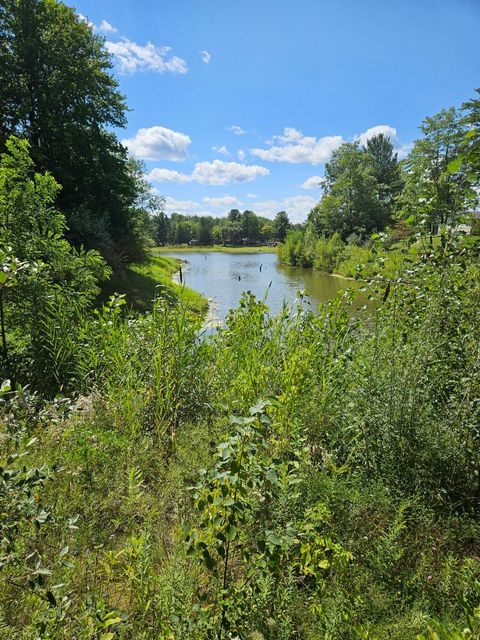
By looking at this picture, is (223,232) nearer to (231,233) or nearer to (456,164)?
(231,233)

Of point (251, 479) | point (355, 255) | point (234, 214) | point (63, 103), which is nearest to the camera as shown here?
point (251, 479)

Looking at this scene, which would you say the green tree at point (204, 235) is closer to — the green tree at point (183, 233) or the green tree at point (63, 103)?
the green tree at point (183, 233)

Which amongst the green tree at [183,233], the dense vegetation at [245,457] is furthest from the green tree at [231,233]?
the dense vegetation at [245,457]

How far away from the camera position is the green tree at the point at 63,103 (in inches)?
627

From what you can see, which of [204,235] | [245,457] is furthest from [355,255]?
[204,235]

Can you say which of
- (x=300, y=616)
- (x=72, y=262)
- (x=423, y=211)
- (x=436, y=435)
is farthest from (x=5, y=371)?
(x=423, y=211)

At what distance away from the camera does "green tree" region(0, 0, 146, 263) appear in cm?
1593

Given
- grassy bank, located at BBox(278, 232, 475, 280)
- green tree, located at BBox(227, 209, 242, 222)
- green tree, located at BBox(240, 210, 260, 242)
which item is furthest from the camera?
green tree, located at BBox(227, 209, 242, 222)

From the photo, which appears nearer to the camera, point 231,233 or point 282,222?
point 282,222

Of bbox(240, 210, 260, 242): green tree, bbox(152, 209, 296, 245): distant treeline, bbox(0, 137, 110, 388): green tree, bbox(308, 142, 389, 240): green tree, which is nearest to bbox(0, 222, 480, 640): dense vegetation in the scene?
bbox(0, 137, 110, 388): green tree

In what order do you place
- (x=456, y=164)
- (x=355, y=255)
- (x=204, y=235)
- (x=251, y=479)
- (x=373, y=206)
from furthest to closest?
(x=204, y=235), (x=373, y=206), (x=355, y=255), (x=456, y=164), (x=251, y=479)

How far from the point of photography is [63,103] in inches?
661

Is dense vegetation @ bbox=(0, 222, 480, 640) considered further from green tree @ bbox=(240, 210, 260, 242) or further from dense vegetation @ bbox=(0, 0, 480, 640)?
green tree @ bbox=(240, 210, 260, 242)

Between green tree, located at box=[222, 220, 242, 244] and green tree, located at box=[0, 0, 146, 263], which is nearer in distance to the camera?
green tree, located at box=[0, 0, 146, 263]
